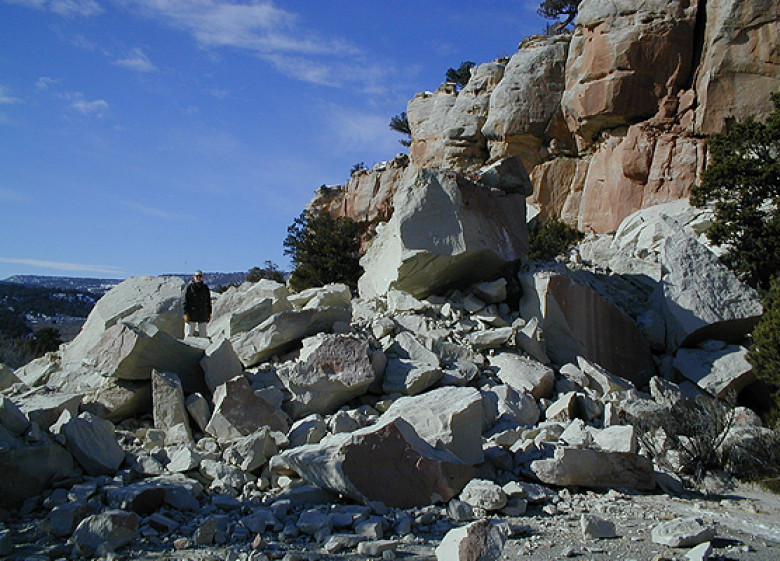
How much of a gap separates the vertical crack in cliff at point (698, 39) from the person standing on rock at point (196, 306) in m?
15.6

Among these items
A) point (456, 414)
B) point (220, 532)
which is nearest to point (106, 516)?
point (220, 532)

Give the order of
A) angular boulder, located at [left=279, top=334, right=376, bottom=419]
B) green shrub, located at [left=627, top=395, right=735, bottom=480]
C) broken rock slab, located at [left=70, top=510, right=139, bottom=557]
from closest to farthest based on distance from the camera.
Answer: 1. broken rock slab, located at [left=70, top=510, right=139, bottom=557]
2. green shrub, located at [left=627, top=395, right=735, bottom=480]
3. angular boulder, located at [left=279, top=334, right=376, bottom=419]

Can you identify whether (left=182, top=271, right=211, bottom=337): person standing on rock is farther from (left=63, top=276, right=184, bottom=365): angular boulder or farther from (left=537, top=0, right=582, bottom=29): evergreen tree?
(left=537, top=0, right=582, bottom=29): evergreen tree

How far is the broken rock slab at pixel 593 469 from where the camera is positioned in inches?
204

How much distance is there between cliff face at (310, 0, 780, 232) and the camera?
55.3ft

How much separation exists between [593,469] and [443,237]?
4.27 metres

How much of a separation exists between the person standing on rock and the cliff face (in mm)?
13912

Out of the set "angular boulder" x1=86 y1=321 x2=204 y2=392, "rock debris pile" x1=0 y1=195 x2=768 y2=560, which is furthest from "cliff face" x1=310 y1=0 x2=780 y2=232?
"angular boulder" x1=86 y1=321 x2=204 y2=392

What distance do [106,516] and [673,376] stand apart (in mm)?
7742

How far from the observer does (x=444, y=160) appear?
78.2 feet

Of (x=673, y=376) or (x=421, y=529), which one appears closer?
(x=421, y=529)

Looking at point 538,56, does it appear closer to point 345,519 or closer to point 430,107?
point 430,107

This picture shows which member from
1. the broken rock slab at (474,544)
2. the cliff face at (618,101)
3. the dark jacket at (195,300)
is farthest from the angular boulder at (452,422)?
the cliff face at (618,101)

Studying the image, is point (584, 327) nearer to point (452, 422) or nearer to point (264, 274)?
point (452, 422)
